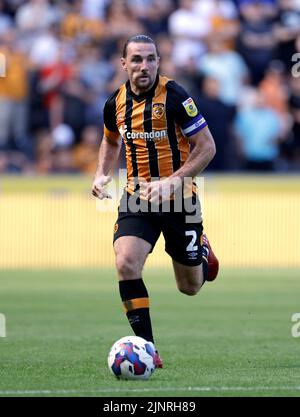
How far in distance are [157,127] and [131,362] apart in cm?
201

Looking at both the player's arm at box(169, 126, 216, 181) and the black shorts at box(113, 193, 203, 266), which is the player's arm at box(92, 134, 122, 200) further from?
the player's arm at box(169, 126, 216, 181)

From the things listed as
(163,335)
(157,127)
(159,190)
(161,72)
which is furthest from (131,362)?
(161,72)

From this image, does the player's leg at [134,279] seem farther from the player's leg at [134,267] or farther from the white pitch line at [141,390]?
the white pitch line at [141,390]

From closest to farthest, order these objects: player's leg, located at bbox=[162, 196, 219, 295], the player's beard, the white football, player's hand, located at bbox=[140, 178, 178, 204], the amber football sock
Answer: the white football, player's hand, located at bbox=[140, 178, 178, 204], the amber football sock, the player's beard, player's leg, located at bbox=[162, 196, 219, 295]

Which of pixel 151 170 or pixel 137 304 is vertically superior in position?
pixel 151 170

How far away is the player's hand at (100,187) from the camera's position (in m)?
8.91

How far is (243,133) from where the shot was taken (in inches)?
801

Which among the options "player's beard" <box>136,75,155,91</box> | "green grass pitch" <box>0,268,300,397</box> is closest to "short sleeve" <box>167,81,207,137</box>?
"player's beard" <box>136,75,155,91</box>

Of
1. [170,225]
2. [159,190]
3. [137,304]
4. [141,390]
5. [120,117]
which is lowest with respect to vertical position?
[141,390]

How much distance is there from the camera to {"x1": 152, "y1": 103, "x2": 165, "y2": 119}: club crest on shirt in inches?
344

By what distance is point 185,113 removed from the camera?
8680mm

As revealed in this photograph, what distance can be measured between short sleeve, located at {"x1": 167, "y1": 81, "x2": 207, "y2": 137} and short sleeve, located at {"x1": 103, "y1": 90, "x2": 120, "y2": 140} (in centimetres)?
55

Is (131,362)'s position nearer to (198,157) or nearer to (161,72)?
(198,157)
